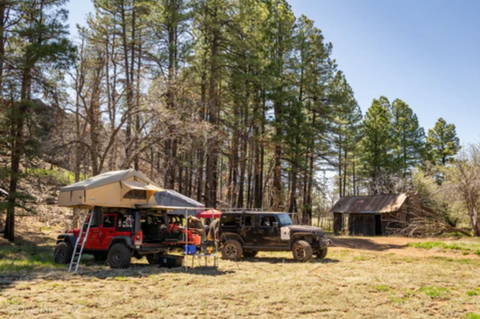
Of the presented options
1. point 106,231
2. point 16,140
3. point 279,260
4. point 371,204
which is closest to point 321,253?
point 279,260

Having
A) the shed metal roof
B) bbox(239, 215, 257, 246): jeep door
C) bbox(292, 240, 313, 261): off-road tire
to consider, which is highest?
the shed metal roof

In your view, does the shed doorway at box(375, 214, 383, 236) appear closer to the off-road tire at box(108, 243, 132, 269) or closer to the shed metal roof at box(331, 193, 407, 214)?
the shed metal roof at box(331, 193, 407, 214)

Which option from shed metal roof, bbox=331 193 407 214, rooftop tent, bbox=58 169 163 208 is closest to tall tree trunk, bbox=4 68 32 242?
rooftop tent, bbox=58 169 163 208

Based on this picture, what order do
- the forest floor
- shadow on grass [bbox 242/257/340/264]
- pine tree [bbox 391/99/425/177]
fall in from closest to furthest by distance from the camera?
the forest floor, shadow on grass [bbox 242/257/340/264], pine tree [bbox 391/99/425/177]

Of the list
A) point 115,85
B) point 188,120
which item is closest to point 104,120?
point 115,85

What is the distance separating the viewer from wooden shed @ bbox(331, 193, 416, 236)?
3259 cm

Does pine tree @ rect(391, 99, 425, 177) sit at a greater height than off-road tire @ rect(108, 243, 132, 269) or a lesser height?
greater

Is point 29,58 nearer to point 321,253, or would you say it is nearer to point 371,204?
point 321,253

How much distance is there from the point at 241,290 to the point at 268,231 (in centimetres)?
616

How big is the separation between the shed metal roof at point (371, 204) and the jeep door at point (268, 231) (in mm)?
20119

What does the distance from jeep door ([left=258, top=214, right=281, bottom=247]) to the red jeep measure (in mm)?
2856

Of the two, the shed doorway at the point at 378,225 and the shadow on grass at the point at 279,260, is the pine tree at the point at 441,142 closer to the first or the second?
the shed doorway at the point at 378,225

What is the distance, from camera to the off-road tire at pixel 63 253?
42.7ft

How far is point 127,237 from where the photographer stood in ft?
39.7
